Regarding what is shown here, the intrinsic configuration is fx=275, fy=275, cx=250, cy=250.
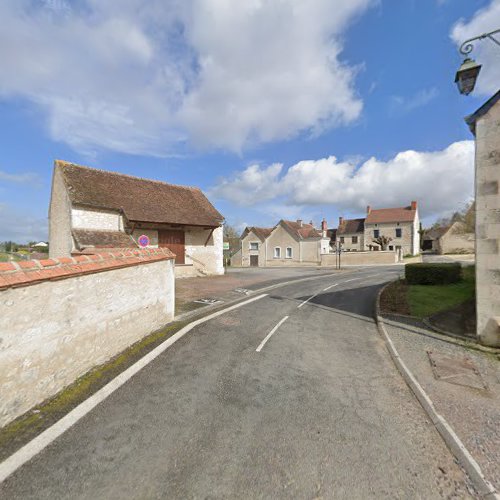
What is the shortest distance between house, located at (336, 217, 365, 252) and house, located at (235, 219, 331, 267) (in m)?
11.2

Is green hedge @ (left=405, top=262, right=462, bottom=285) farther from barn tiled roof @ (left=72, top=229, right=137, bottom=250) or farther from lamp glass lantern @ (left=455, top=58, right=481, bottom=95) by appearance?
barn tiled roof @ (left=72, top=229, right=137, bottom=250)

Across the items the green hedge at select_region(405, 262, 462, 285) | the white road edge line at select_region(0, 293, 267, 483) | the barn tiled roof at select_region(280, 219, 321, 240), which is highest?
the barn tiled roof at select_region(280, 219, 321, 240)

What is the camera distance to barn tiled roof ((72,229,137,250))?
14.2 metres

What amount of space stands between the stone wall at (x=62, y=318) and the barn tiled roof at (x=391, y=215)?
176 ft

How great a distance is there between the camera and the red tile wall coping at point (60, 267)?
383cm

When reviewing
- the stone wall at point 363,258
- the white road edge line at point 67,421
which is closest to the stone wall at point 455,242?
the stone wall at point 363,258

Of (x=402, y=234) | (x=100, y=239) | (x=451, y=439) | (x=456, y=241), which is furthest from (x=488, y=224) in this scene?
(x=456, y=241)

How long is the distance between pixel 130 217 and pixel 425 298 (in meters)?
16.3

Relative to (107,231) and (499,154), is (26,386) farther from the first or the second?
(107,231)

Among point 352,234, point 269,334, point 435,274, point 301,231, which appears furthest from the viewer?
point 352,234

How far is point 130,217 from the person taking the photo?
1666 centimetres

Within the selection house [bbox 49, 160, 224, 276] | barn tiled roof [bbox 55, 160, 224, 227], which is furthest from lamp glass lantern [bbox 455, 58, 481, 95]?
barn tiled roof [bbox 55, 160, 224, 227]

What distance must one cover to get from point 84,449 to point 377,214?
58.7m

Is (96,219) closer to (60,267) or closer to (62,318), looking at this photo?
(60,267)
